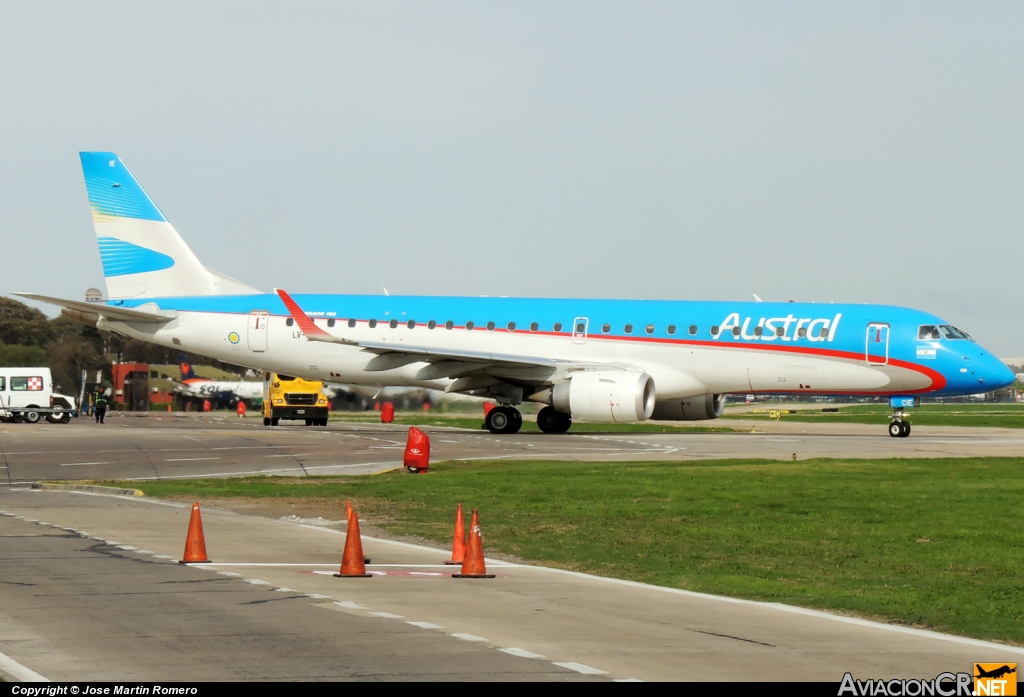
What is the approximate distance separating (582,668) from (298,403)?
1895 inches

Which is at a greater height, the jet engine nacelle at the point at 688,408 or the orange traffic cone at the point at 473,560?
the jet engine nacelle at the point at 688,408

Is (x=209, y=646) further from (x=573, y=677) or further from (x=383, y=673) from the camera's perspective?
(x=573, y=677)

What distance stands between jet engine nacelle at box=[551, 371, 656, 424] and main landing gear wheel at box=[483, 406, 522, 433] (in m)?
3.96

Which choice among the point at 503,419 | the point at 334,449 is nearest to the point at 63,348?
the point at 503,419

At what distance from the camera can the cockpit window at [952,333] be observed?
127 feet

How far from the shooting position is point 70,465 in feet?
94.4

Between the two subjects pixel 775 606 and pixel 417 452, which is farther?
pixel 417 452

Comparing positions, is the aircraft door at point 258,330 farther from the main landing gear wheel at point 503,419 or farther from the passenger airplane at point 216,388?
the passenger airplane at point 216,388

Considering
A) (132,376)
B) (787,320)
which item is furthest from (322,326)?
(132,376)

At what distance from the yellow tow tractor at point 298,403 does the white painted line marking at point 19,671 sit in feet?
154

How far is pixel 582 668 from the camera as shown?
8859 millimetres

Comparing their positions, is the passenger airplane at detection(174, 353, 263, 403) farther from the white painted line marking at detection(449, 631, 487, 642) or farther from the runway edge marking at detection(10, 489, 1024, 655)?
the white painted line marking at detection(449, 631, 487, 642)

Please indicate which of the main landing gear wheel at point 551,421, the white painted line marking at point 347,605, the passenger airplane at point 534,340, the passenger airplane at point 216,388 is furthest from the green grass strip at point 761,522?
the passenger airplane at point 216,388

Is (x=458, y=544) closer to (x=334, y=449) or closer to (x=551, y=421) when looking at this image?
(x=334, y=449)
